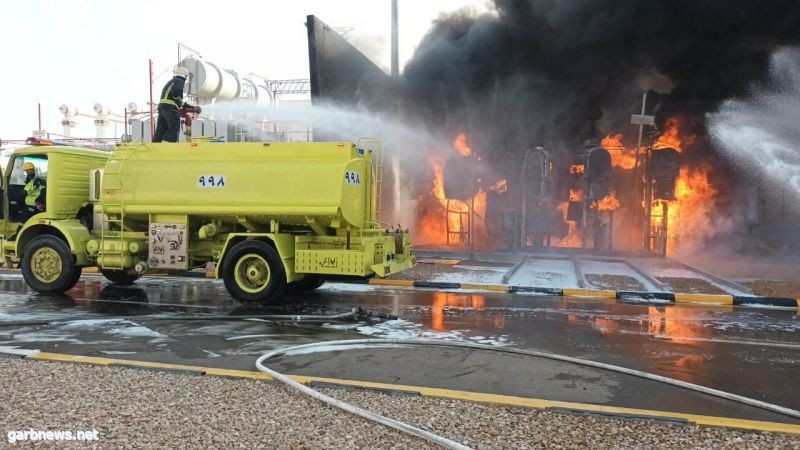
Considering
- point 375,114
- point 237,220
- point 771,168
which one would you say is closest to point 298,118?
point 375,114

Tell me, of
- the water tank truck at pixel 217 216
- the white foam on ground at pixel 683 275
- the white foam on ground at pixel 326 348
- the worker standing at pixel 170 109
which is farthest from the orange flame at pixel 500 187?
the white foam on ground at pixel 326 348

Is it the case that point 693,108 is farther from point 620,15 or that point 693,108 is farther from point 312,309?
point 312,309

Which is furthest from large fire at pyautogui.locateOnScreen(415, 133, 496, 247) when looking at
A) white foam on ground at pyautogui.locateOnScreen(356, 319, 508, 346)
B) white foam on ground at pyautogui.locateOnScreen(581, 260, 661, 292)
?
white foam on ground at pyautogui.locateOnScreen(356, 319, 508, 346)

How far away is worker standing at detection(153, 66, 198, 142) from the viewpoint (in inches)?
372

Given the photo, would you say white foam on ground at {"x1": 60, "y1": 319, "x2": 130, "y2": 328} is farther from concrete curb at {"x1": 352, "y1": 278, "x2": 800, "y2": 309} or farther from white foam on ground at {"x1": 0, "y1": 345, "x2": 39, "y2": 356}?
concrete curb at {"x1": 352, "y1": 278, "x2": 800, "y2": 309}

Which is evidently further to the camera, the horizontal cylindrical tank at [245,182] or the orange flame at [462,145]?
the orange flame at [462,145]

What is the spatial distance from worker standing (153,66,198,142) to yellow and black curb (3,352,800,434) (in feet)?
17.1

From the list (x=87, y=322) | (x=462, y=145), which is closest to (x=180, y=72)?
(x=87, y=322)

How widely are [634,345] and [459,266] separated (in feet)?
22.6

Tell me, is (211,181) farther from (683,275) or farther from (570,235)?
(570,235)

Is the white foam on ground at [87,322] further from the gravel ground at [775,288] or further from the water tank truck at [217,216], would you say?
the gravel ground at [775,288]

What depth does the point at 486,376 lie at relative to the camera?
4.71 meters

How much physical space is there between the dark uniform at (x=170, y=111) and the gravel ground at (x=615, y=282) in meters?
7.81

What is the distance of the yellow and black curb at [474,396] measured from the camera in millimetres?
3641
